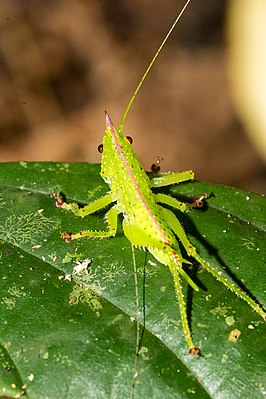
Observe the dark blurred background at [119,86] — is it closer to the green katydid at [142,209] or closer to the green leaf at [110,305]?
the green katydid at [142,209]

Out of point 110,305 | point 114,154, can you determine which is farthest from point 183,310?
point 114,154

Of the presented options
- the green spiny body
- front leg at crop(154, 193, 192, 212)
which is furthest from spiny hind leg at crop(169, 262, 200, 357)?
front leg at crop(154, 193, 192, 212)

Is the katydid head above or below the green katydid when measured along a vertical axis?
above

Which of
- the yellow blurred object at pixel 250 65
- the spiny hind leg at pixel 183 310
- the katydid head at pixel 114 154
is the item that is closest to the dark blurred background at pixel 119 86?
the yellow blurred object at pixel 250 65

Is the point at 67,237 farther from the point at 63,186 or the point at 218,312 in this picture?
the point at 218,312

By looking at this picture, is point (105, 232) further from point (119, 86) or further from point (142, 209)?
point (119, 86)

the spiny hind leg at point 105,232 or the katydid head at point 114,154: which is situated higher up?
the katydid head at point 114,154

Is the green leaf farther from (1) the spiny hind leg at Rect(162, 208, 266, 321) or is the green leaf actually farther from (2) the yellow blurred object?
(2) the yellow blurred object
